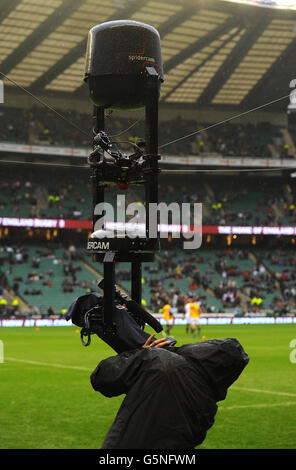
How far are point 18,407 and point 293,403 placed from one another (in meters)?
5.17

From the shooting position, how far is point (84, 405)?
41.5 ft

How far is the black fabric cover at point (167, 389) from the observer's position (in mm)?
3598

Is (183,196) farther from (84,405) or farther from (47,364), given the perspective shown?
(84,405)

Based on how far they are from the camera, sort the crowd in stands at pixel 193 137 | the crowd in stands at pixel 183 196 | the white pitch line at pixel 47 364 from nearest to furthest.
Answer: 1. the white pitch line at pixel 47 364
2. the crowd in stands at pixel 193 137
3. the crowd in stands at pixel 183 196

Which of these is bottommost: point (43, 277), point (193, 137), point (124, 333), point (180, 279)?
point (180, 279)

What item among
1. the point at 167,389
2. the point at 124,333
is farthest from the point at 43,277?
the point at 167,389

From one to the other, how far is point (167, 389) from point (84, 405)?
30.9 ft

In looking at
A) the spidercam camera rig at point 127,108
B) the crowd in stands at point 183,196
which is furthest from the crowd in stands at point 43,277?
the spidercam camera rig at point 127,108

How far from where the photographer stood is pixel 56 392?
1410 centimetres

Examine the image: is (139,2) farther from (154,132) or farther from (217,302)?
(154,132)

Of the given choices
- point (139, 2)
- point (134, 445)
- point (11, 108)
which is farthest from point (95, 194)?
point (11, 108)

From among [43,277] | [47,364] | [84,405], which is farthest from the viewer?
[43,277]

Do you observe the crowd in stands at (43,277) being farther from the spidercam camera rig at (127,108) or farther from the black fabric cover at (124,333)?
the black fabric cover at (124,333)

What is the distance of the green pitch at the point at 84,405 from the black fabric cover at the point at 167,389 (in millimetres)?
5766
